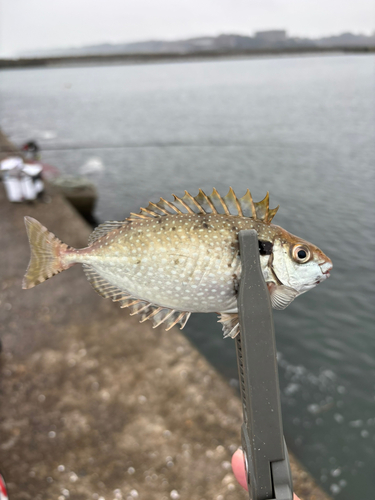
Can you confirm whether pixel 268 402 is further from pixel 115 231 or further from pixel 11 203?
pixel 11 203

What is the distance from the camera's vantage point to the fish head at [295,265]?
1575mm

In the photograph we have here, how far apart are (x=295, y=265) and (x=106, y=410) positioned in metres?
6.11

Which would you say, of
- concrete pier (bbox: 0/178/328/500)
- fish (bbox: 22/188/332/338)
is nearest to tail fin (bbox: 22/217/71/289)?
fish (bbox: 22/188/332/338)

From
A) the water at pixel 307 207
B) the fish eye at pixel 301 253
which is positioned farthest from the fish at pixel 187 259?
the water at pixel 307 207

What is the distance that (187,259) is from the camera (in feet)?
5.13

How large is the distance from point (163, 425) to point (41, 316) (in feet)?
13.1

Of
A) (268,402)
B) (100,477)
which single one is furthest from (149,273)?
(100,477)

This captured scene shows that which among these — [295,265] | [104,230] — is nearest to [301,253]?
[295,265]

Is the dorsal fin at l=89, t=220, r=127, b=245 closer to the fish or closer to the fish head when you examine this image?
the fish

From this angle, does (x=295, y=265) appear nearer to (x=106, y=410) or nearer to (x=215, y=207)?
(x=215, y=207)

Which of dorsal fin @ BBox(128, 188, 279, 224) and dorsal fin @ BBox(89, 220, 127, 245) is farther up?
dorsal fin @ BBox(128, 188, 279, 224)

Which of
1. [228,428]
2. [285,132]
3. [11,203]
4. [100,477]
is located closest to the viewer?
[100,477]

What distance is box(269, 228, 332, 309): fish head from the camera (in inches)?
62.0

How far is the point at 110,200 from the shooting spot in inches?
664
